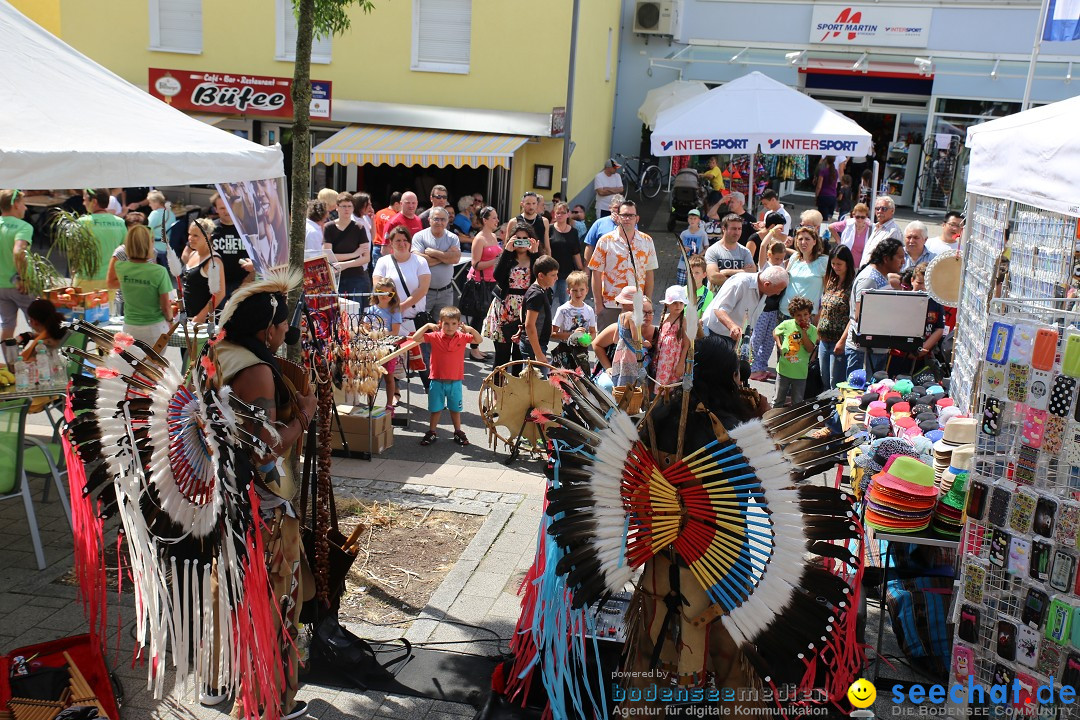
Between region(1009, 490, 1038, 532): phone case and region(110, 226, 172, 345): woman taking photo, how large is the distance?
6266 mm

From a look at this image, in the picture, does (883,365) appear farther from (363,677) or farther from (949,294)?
(363,677)

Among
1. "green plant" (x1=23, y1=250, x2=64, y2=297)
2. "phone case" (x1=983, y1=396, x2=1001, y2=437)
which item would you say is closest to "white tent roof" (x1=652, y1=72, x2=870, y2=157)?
"green plant" (x1=23, y1=250, x2=64, y2=297)

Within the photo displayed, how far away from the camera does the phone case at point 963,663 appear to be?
406 cm

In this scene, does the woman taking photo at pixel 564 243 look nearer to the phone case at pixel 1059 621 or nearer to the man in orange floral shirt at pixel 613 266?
the man in orange floral shirt at pixel 613 266

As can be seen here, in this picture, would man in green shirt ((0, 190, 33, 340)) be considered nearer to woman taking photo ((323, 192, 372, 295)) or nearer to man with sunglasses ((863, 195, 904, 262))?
woman taking photo ((323, 192, 372, 295))

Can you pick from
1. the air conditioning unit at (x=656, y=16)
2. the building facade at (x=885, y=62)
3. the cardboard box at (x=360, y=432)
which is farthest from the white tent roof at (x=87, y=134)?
the building facade at (x=885, y=62)

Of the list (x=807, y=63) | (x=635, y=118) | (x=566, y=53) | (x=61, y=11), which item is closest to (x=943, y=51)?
(x=807, y=63)

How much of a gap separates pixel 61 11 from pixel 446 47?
7711 mm

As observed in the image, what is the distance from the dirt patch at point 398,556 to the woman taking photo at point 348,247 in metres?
4.12

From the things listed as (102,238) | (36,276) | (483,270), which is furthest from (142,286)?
(483,270)

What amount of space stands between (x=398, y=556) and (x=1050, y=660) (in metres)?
3.44

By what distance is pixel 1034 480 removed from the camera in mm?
3814

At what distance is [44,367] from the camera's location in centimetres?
567

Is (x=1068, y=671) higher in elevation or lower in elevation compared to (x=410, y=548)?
higher
